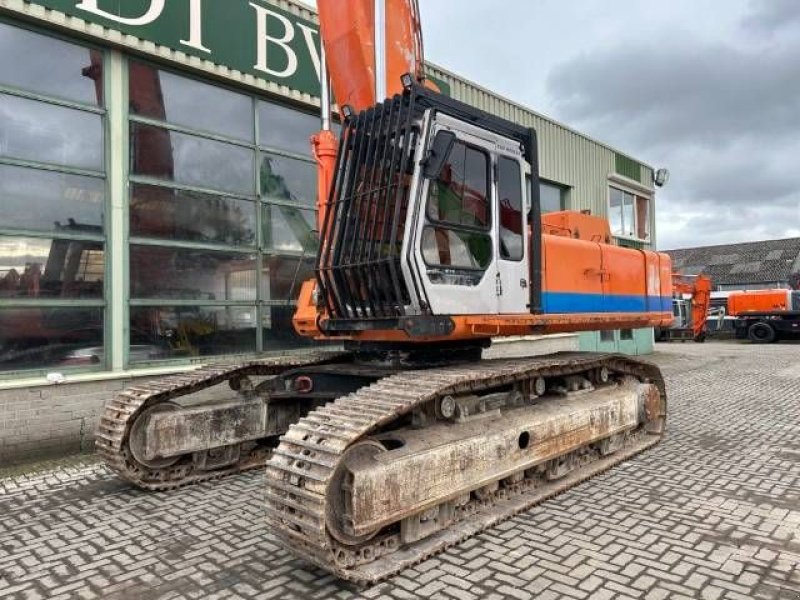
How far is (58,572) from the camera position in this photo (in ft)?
12.6

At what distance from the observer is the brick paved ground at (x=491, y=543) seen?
140 inches

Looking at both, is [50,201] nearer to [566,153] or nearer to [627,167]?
[566,153]

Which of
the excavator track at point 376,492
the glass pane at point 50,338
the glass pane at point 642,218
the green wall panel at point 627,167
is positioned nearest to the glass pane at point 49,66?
the glass pane at point 50,338

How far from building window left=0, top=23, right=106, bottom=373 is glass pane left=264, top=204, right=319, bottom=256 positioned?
232 cm

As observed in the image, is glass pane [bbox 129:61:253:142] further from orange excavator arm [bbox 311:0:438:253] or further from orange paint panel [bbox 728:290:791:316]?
orange paint panel [bbox 728:290:791:316]

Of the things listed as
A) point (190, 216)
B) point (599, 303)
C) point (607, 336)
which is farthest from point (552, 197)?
point (190, 216)

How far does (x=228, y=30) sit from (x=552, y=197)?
944 cm

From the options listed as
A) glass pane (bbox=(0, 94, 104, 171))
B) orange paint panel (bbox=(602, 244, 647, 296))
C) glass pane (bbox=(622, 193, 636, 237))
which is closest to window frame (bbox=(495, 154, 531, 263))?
orange paint panel (bbox=(602, 244, 647, 296))

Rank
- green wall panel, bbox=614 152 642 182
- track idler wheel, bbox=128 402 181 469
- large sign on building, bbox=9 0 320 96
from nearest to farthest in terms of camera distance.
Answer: track idler wheel, bbox=128 402 181 469
large sign on building, bbox=9 0 320 96
green wall panel, bbox=614 152 642 182

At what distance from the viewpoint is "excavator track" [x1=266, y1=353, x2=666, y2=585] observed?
348 cm

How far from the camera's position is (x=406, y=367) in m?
5.17

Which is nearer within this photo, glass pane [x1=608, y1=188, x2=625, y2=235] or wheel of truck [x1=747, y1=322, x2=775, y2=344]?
glass pane [x1=608, y1=188, x2=625, y2=235]

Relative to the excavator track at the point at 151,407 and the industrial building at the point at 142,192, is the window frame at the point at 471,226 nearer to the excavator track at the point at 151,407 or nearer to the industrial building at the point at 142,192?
the excavator track at the point at 151,407

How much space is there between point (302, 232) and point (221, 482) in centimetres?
449
